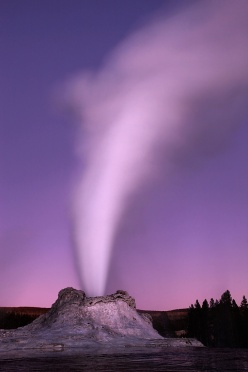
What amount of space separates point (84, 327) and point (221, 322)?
67671 mm

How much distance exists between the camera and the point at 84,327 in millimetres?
28562

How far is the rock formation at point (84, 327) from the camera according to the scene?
947 inches

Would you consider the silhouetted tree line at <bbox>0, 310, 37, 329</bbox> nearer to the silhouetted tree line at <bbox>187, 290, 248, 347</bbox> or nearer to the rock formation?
the silhouetted tree line at <bbox>187, 290, 248, 347</bbox>

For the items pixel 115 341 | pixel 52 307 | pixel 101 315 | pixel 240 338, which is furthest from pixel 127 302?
pixel 240 338

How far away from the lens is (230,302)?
95.8 metres

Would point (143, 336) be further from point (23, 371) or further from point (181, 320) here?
point (181, 320)

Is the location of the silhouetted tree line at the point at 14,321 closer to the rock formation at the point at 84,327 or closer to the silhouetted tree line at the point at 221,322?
the silhouetted tree line at the point at 221,322

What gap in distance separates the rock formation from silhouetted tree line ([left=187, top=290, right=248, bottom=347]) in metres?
49.6

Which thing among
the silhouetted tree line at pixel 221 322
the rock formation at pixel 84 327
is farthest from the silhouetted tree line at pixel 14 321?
the rock formation at pixel 84 327

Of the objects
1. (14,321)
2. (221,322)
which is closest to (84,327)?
(221,322)

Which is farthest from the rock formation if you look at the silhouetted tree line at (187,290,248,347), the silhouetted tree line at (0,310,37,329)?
the silhouetted tree line at (0,310,37,329)

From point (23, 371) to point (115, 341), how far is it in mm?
16429

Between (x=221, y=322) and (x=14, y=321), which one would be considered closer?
(x=221, y=322)

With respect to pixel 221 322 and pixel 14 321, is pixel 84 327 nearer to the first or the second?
pixel 221 322
